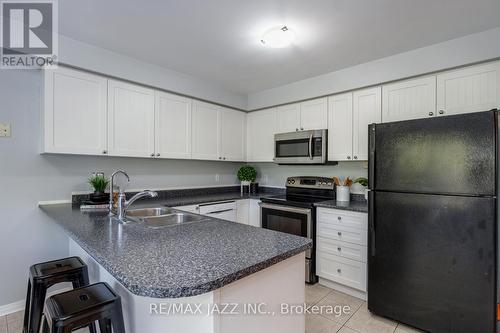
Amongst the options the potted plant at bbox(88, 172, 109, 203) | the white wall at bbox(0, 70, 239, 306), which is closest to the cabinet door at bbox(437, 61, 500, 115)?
the potted plant at bbox(88, 172, 109, 203)

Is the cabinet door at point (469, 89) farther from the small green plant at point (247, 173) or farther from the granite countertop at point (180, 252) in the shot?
the small green plant at point (247, 173)

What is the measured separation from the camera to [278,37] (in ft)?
6.72

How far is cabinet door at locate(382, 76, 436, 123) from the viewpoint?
7.41ft

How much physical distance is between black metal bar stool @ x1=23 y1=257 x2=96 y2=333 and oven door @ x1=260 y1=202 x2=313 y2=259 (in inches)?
75.4

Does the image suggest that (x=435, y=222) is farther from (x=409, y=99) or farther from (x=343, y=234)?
(x=409, y=99)

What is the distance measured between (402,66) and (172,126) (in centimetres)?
244

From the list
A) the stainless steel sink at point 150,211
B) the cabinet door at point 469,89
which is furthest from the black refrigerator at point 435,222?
the stainless steel sink at point 150,211

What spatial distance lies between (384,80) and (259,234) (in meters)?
2.08

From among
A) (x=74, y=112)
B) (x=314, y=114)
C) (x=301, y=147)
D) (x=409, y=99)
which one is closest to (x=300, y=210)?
(x=301, y=147)

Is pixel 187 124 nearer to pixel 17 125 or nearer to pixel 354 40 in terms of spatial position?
pixel 17 125

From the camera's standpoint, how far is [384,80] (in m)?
2.49

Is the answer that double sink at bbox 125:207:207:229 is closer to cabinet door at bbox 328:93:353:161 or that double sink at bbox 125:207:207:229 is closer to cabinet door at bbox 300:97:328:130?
cabinet door at bbox 328:93:353:161

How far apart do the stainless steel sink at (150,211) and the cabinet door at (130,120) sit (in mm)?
659

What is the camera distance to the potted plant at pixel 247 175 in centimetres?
379
